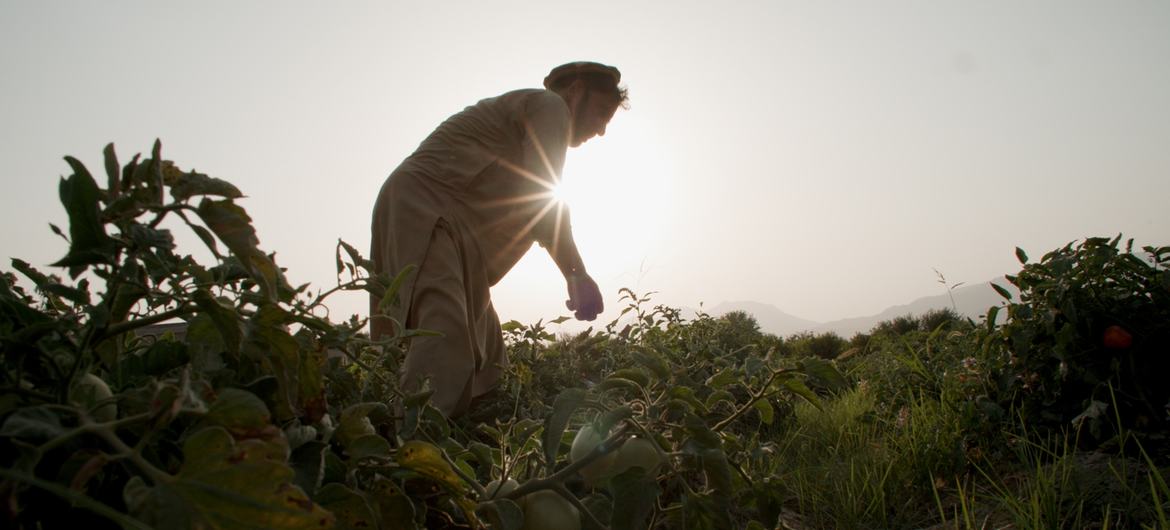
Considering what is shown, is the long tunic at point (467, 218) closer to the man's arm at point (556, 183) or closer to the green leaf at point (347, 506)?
the man's arm at point (556, 183)

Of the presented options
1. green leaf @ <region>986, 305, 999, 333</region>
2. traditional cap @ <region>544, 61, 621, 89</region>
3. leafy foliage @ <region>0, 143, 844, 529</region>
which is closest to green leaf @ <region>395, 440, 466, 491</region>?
leafy foliage @ <region>0, 143, 844, 529</region>

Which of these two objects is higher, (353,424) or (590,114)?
(590,114)

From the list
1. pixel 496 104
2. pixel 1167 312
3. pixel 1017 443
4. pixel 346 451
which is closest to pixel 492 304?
pixel 496 104

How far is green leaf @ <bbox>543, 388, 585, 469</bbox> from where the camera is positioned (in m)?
0.70

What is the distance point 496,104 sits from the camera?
3336 millimetres

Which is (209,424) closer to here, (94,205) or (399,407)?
(94,205)

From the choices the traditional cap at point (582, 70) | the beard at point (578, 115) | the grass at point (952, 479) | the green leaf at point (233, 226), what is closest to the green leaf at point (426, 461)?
the green leaf at point (233, 226)

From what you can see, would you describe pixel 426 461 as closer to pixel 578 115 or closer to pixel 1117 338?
pixel 1117 338

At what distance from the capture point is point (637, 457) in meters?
0.71

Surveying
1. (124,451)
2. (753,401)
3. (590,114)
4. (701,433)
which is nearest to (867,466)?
(753,401)

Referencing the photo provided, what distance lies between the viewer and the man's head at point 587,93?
12.1 ft

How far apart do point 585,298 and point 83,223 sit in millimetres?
2889

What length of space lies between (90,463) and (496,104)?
3.13 m

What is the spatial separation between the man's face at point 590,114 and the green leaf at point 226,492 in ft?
11.5
